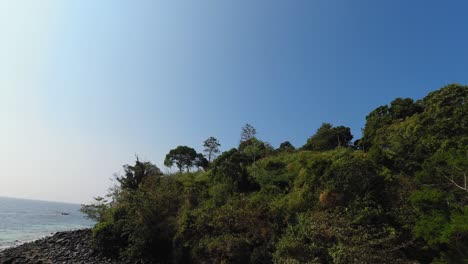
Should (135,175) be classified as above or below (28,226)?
above

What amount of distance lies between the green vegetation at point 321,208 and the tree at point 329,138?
378 inches

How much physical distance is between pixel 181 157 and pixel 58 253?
1215 inches

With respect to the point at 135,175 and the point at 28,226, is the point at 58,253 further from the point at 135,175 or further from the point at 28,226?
the point at 28,226

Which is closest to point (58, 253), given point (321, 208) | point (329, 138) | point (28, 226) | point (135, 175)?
point (135, 175)

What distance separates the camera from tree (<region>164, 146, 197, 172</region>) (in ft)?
168

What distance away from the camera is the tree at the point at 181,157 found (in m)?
51.3

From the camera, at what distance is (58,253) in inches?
837

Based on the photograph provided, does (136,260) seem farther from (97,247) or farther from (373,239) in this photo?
(373,239)

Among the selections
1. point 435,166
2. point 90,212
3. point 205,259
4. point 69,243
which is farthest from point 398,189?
point 69,243

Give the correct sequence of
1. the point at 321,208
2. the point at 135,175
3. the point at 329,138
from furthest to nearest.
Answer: the point at 329,138 → the point at 135,175 → the point at 321,208

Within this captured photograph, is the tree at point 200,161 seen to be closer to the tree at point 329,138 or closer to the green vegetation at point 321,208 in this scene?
the tree at point 329,138

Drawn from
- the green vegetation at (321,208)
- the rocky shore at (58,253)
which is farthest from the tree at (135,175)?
the rocky shore at (58,253)

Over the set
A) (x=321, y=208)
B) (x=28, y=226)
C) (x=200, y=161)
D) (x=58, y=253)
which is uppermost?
(x=200, y=161)

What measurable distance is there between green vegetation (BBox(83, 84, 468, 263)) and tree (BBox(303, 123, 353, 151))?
9.61 metres
